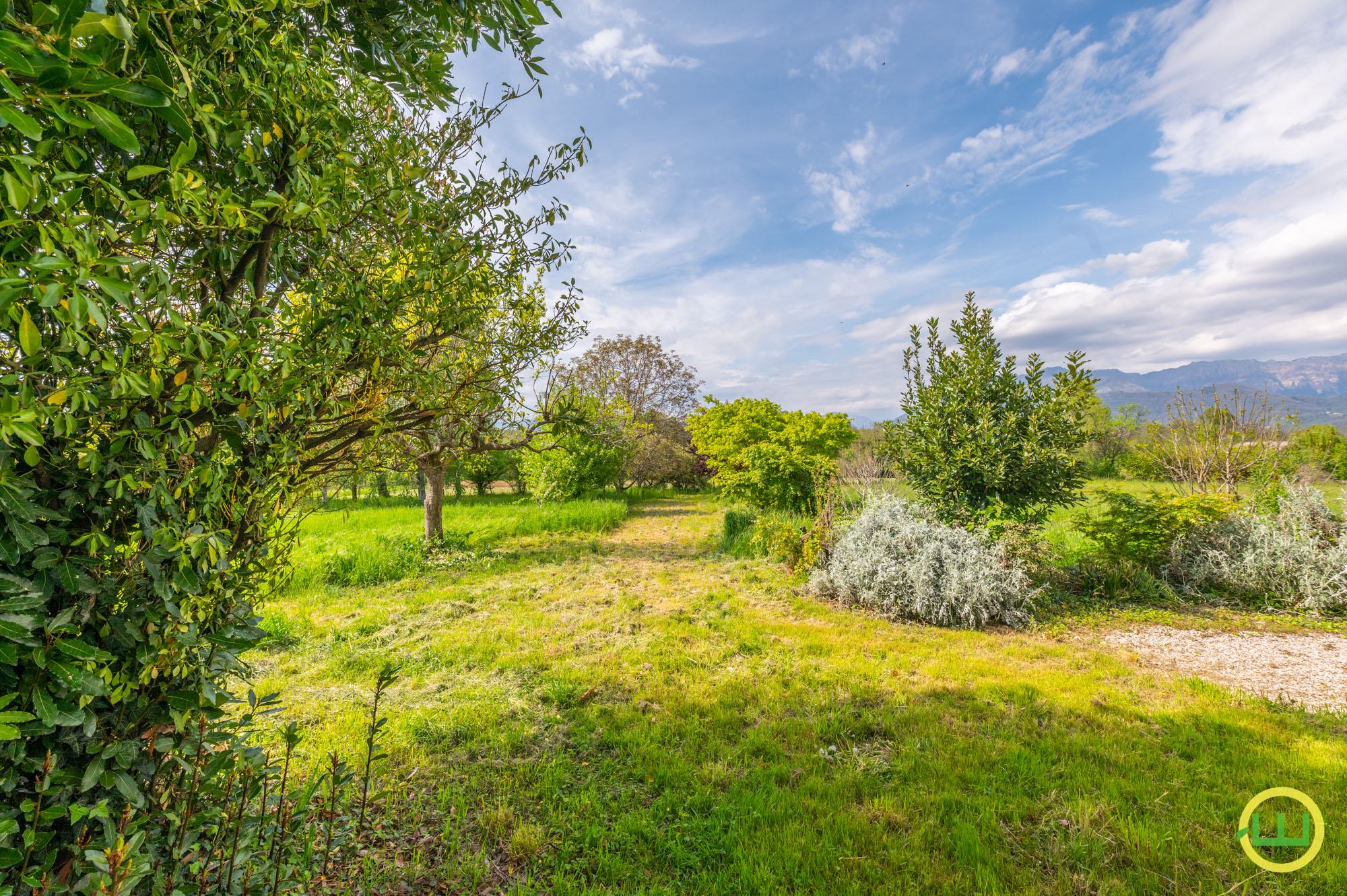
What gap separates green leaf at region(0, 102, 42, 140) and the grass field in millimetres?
3160

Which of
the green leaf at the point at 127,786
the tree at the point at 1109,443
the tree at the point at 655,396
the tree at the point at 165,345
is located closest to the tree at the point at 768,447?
the tree at the point at 655,396

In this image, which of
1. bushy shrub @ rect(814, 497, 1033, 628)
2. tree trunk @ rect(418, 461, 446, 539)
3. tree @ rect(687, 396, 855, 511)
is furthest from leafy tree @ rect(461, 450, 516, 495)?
bushy shrub @ rect(814, 497, 1033, 628)

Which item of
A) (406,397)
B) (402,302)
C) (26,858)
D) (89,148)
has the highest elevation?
(89,148)

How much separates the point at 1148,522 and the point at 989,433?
2.56m

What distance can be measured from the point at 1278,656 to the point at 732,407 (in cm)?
1682

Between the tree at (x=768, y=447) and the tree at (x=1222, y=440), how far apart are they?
22.4 ft

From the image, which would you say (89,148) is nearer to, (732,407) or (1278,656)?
(1278,656)

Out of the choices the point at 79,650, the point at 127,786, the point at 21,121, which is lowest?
the point at 127,786

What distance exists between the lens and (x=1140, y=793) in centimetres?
314

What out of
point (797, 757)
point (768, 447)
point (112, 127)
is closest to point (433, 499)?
point (768, 447)

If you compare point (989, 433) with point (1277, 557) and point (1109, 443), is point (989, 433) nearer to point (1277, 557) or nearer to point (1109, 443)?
point (1277, 557)

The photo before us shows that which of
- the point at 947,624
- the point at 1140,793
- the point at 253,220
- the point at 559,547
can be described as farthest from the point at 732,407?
the point at 253,220

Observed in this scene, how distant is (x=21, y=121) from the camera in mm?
821

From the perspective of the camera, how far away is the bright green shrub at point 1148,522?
6.97 m
